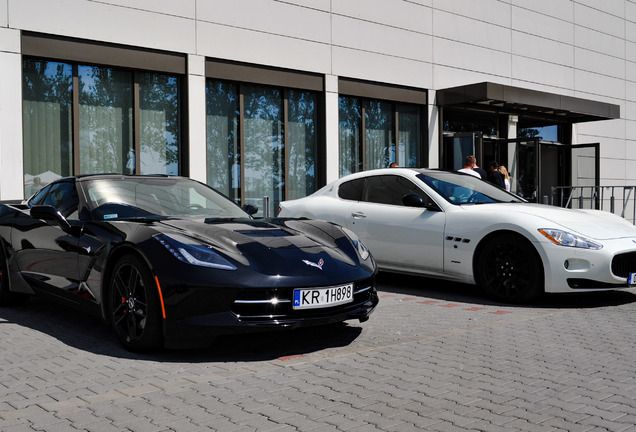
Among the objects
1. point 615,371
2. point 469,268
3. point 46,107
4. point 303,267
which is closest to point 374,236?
point 469,268

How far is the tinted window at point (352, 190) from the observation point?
8797mm

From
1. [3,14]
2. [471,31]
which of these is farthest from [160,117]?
[471,31]

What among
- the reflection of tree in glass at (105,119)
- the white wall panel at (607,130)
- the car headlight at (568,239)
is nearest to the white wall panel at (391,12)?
the reflection of tree in glass at (105,119)

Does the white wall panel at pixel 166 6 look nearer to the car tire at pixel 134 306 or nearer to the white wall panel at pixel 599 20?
the car tire at pixel 134 306

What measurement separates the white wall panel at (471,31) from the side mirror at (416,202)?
10755 millimetres

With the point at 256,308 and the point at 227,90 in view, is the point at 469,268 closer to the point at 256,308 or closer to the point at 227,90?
the point at 256,308

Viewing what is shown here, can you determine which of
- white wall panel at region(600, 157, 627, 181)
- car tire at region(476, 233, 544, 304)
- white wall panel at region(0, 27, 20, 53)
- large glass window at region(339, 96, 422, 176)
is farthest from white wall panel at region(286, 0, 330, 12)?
white wall panel at region(600, 157, 627, 181)

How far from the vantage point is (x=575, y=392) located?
3.90m

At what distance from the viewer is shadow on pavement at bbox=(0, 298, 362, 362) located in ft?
15.9

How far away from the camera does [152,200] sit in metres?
5.79

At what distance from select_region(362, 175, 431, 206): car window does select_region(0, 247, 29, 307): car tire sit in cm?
417

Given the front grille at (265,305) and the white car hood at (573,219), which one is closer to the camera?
the front grille at (265,305)

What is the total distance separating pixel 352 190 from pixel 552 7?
602 inches

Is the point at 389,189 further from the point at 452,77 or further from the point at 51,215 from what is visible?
the point at 452,77
